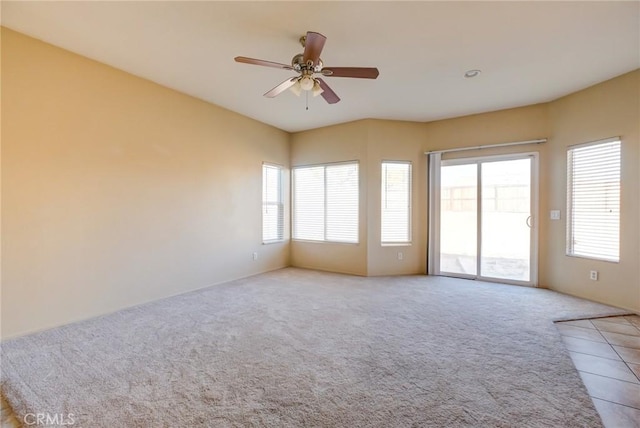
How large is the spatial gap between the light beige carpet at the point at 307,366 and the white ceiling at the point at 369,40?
281cm

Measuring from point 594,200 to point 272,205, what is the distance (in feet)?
16.2

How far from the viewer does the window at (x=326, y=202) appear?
5.31m

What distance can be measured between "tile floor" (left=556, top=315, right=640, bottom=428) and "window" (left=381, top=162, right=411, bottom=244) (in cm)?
258

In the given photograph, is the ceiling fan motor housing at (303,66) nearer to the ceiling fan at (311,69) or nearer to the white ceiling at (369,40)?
the ceiling fan at (311,69)

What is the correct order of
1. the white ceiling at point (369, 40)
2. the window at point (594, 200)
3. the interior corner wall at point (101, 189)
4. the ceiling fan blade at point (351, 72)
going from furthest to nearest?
the window at point (594, 200) < the interior corner wall at point (101, 189) < the ceiling fan blade at point (351, 72) < the white ceiling at point (369, 40)

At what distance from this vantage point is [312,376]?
205cm

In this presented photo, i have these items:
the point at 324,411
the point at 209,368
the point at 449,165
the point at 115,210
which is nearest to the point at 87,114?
the point at 115,210

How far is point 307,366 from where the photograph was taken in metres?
2.18

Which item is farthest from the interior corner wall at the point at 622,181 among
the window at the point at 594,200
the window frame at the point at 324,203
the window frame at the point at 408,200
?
the window frame at the point at 324,203

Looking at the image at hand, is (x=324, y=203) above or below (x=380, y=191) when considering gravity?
below

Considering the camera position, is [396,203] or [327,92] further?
[396,203]

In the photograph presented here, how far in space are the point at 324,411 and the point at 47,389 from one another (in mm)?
1858
